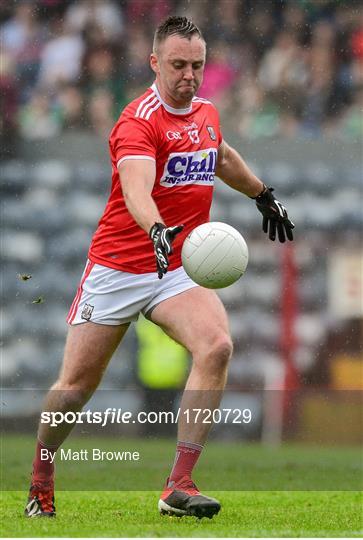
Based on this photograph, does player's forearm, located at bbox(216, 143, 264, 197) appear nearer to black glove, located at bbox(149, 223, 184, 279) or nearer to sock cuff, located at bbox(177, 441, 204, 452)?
black glove, located at bbox(149, 223, 184, 279)

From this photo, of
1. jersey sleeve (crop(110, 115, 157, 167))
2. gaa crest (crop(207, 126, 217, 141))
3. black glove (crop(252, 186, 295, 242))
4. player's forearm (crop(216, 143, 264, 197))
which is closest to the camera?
jersey sleeve (crop(110, 115, 157, 167))

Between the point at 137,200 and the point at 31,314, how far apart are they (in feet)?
19.8

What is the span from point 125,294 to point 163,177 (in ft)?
1.63

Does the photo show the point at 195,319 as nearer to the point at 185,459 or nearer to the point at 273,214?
the point at 185,459

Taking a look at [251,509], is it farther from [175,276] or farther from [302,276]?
[302,276]

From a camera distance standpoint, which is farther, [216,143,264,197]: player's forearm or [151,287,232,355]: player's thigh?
[216,143,264,197]: player's forearm

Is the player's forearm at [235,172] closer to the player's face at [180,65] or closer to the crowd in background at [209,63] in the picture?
the player's face at [180,65]

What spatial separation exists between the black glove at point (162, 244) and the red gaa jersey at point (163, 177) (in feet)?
1.65

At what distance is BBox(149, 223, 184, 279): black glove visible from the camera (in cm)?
448

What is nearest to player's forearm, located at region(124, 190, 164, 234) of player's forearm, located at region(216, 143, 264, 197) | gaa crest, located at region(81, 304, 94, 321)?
gaa crest, located at region(81, 304, 94, 321)

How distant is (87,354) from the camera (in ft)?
16.4

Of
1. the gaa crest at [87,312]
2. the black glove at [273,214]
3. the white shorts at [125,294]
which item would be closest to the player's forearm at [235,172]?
the black glove at [273,214]

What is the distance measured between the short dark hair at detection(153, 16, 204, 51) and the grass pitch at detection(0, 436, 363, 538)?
1903 millimetres

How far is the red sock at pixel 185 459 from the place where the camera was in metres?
4.92
